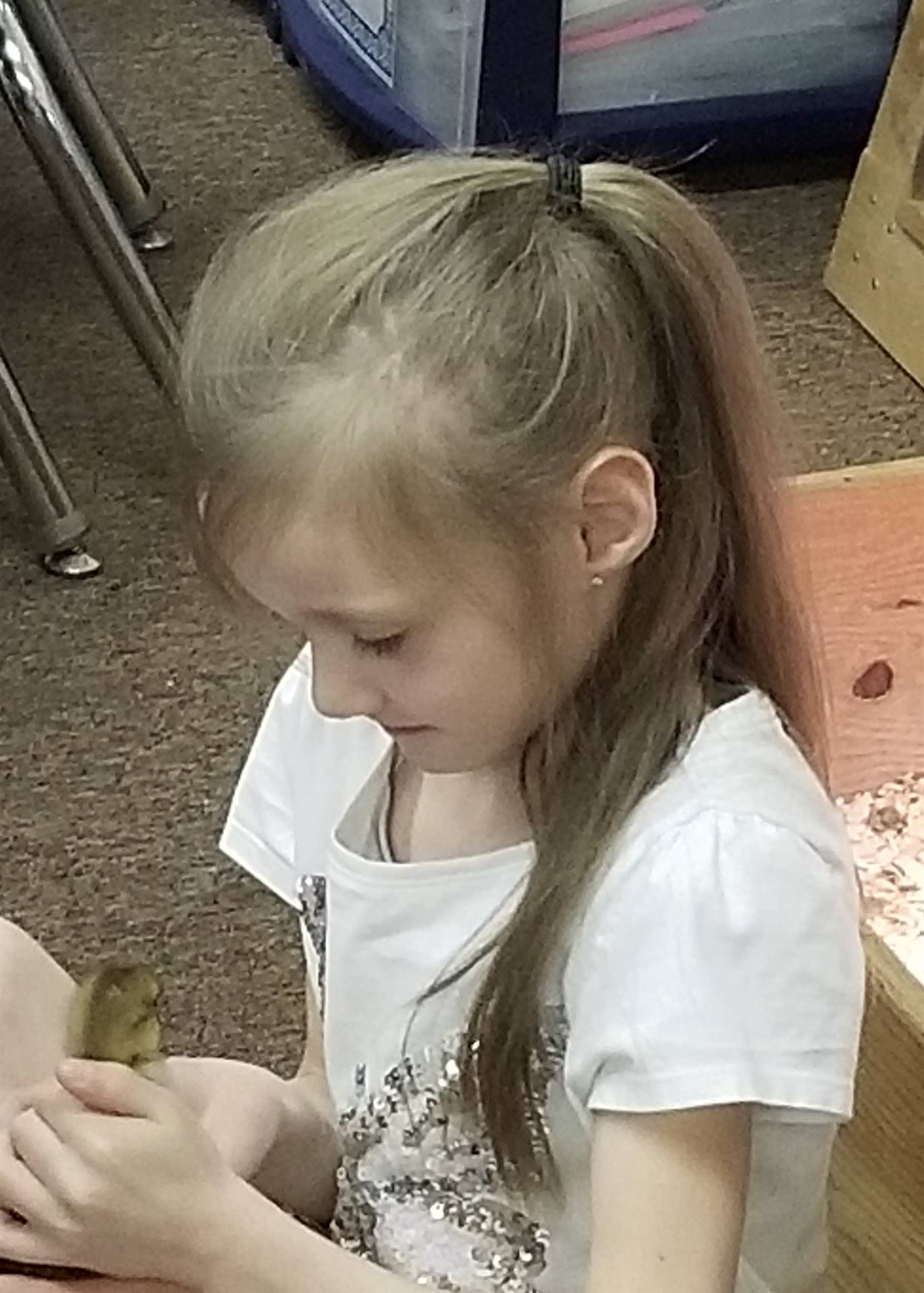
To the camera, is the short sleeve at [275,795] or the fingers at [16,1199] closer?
the fingers at [16,1199]

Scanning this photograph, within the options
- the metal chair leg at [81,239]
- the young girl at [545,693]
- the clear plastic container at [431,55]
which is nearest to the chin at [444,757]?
the young girl at [545,693]

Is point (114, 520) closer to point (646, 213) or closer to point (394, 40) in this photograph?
point (394, 40)

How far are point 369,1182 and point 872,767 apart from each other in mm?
657

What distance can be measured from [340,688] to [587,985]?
0.12m

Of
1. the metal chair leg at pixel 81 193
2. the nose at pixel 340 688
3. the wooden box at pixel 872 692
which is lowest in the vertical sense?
the wooden box at pixel 872 692

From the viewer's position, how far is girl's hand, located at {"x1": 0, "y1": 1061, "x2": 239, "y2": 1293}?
28.8 inches

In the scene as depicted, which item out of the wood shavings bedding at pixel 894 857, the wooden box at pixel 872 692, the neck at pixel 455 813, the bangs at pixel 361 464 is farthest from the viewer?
the wood shavings bedding at pixel 894 857

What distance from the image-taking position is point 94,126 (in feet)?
6.85

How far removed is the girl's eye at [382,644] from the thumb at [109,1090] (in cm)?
16

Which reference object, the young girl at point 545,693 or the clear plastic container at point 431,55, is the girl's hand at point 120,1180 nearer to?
the young girl at point 545,693

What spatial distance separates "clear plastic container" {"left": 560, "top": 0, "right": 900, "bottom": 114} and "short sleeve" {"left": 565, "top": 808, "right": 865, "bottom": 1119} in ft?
5.04

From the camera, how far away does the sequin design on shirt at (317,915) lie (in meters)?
0.87

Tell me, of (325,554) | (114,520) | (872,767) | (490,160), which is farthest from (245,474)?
(114,520)

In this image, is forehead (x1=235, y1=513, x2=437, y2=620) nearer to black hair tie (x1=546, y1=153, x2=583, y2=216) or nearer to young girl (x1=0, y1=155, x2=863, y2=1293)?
young girl (x1=0, y1=155, x2=863, y2=1293)
